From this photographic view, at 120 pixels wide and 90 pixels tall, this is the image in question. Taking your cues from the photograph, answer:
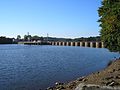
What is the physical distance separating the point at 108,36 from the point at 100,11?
4.64m

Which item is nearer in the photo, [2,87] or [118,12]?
[2,87]

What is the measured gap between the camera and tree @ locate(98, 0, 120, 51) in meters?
36.4

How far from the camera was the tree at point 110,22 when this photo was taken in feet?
119

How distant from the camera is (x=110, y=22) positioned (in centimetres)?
3756

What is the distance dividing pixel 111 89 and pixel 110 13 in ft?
93.4

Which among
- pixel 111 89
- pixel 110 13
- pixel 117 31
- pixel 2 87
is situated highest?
pixel 110 13

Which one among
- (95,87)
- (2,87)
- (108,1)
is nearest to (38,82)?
(2,87)

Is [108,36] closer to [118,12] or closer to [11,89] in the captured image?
[118,12]

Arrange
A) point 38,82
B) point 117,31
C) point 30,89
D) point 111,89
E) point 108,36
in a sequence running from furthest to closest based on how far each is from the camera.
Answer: point 108,36 < point 117,31 < point 38,82 < point 30,89 < point 111,89

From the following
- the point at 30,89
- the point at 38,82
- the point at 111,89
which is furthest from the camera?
the point at 38,82

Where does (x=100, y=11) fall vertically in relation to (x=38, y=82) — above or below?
above

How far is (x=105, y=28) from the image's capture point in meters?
40.7

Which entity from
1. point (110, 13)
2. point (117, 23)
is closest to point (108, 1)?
point (110, 13)

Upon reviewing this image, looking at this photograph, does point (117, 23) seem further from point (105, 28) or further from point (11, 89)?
point (11, 89)
